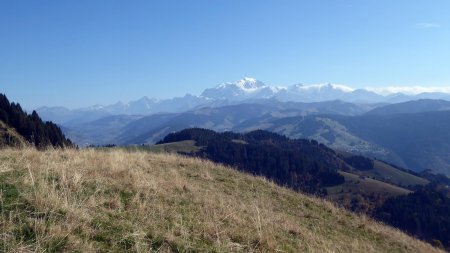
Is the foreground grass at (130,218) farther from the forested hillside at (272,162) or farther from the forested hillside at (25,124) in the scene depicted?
the forested hillside at (272,162)

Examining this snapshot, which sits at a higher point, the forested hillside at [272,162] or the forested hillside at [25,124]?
the forested hillside at [25,124]

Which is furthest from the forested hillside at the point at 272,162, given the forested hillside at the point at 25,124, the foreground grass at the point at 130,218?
the foreground grass at the point at 130,218

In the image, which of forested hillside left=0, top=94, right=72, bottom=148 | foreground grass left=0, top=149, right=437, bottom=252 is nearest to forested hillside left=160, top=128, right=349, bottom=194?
forested hillside left=0, top=94, right=72, bottom=148

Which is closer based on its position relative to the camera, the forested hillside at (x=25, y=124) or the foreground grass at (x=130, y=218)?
the foreground grass at (x=130, y=218)

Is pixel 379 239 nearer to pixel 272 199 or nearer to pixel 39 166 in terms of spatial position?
pixel 272 199

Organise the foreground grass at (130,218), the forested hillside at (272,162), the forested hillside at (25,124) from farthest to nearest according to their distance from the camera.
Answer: the forested hillside at (272,162), the forested hillside at (25,124), the foreground grass at (130,218)

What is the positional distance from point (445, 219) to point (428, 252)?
130204 millimetres

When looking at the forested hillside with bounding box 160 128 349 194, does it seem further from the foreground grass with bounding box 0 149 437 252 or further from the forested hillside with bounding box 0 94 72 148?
the foreground grass with bounding box 0 149 437 252

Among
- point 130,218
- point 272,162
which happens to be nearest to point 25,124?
point 130,218

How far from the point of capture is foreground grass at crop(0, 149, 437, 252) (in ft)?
21.2

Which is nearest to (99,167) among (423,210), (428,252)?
(428,252)

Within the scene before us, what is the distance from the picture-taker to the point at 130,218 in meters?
7.99

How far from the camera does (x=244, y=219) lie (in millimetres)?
10016

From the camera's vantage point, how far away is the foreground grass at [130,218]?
254 inches
